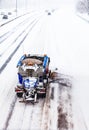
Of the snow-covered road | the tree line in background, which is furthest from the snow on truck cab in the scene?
the tree line in background

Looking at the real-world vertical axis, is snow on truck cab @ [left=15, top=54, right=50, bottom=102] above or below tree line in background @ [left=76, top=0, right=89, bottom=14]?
above

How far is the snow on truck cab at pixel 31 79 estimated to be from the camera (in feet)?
44.4

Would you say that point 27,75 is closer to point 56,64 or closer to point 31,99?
point 31,99

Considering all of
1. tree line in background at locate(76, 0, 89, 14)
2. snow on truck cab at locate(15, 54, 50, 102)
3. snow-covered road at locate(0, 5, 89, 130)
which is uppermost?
snow on truck cab at locate(15, 54, 50, 102)

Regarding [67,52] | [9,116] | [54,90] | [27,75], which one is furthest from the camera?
[67,52]

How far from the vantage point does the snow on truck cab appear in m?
13.5

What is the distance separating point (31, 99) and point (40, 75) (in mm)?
1524

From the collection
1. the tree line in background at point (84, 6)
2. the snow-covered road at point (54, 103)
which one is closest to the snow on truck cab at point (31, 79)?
the snow-covered road at point (54, 103)

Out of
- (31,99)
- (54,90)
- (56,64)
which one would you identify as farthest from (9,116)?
(56,64)

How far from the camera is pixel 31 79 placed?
14000 mm

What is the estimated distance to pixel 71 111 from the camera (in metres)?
12.8

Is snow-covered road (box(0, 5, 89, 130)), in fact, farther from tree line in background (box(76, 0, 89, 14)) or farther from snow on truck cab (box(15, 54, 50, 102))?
tree line in background (box(76, 0, 89, 14))

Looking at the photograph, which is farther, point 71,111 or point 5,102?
point 5,102

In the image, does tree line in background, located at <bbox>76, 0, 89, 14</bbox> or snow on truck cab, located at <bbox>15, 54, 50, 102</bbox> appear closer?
snow on truck cab, located at <bbox>15, 54, 50, 102</bbox>
